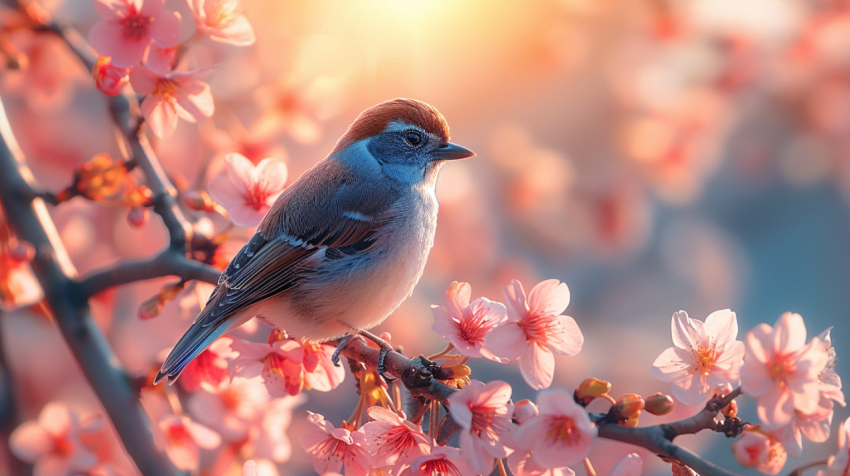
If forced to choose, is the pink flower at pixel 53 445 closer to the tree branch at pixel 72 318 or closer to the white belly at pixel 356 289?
the tree branch at pixel 72 318

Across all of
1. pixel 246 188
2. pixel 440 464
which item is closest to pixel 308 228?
pixel 246 188

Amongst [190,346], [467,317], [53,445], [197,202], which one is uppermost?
[467,317]

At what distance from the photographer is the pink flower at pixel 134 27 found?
1.11 meters

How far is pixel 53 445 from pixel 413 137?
1149 mm

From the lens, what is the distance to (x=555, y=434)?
812mm

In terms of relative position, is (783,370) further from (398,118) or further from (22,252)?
(22,252)

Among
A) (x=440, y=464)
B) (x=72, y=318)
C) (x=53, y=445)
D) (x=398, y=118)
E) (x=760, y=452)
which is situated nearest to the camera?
(x=760, y=452)

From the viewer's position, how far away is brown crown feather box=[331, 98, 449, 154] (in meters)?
1.47

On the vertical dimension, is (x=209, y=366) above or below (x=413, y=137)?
below

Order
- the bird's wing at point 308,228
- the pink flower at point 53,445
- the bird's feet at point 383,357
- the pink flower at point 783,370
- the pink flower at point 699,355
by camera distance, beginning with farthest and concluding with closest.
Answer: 1. the pink flower at point 53,445
2. the bird's wing at point 308,228
3. the bird's feet at point 383,357
4. the pink flower at point 699,355
5. the pink flower at point 783,370

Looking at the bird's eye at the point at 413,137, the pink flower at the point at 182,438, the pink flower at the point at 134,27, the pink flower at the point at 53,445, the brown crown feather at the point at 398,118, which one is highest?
the pink flower at the point at 134,27

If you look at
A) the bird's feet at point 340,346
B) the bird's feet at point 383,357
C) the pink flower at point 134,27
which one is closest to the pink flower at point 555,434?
the bird's feet at point 383,357

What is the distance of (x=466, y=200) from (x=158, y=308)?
2015mm

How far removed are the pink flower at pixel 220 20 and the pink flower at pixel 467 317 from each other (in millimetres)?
676
